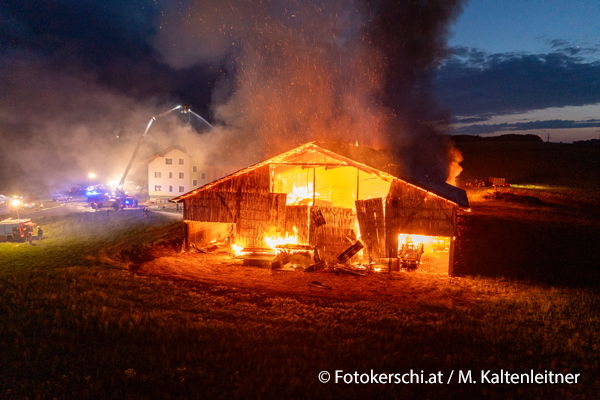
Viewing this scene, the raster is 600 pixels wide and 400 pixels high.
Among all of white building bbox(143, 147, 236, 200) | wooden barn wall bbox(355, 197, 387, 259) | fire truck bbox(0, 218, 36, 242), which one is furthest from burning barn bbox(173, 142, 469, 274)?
white building bbox(143, 147, 236, 200)

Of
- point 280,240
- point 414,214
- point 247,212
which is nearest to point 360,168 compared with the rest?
point 414,214

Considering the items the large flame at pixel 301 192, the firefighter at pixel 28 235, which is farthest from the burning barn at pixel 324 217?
the firefighter at pixel 28 235

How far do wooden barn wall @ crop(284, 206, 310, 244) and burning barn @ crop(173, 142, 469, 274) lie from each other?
46mm

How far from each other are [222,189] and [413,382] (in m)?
12.4

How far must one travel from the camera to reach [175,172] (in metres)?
47.6

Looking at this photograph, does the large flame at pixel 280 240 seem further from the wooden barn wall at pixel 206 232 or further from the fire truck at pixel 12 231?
the fire truck at pixel 12 231

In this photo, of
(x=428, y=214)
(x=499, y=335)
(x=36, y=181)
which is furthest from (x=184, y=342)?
(x=36, y=181)

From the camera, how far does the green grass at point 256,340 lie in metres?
5.21

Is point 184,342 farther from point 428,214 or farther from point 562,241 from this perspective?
point 562,241

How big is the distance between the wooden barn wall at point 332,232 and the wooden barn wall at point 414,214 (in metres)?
1.81

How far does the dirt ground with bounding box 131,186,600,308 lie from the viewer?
10984 mm

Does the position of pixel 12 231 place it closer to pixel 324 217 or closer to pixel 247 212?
pixel 247 212

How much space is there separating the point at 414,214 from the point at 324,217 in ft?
12.8

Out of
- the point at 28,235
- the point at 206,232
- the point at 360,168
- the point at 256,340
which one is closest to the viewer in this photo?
the point at 256,340
